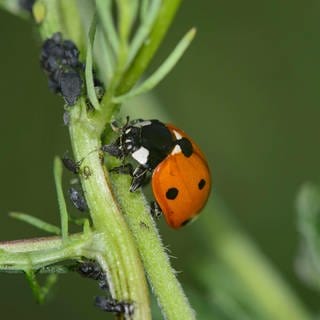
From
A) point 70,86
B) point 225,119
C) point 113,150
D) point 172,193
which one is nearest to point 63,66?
point 70,86

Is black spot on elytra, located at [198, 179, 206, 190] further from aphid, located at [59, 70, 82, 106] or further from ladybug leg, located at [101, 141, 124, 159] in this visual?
aphid, located at [59, 70, 82, 106]

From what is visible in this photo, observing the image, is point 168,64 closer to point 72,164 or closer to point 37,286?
point 72,164

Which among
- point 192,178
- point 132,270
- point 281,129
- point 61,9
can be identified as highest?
point 281,129

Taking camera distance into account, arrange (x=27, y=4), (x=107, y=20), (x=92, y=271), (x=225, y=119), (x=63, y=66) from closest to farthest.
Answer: (x=107, y=20)
(x=92, y=271)
(x=63, y=66)
(x=27, y=4)
(x=225, y=119)

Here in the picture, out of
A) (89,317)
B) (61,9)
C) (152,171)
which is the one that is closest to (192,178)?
(152,171)

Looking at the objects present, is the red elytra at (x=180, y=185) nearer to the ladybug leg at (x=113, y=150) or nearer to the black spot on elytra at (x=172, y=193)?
the black spot on elytra at (x=172, y=193)

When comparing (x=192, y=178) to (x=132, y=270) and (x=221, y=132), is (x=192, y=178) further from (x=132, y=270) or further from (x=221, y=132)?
(x=221, y=132)

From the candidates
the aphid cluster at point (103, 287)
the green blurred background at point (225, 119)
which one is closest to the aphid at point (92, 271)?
the aphid cluster at point (103, 287)

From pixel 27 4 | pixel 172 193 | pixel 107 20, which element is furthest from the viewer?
pixel 172 193
